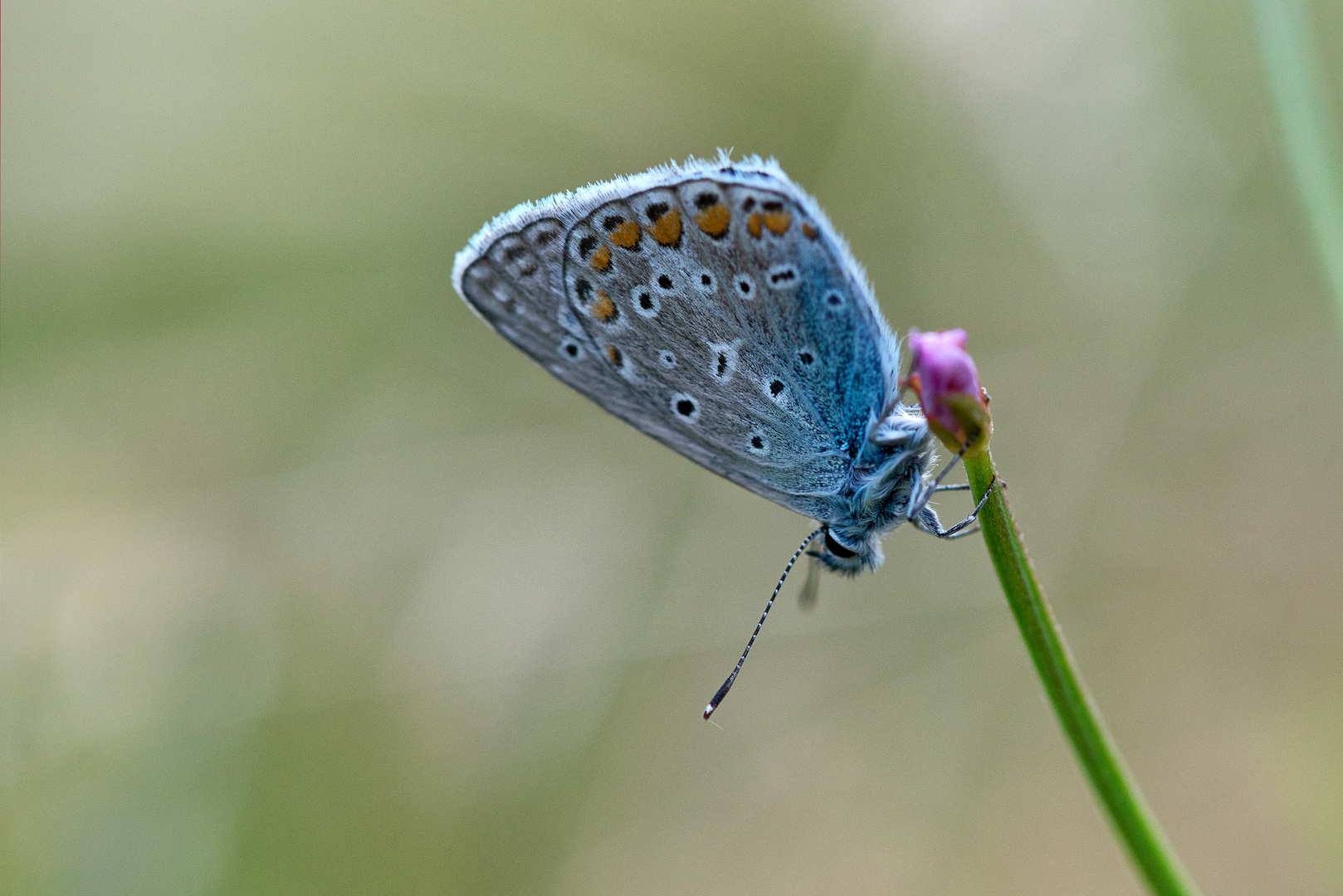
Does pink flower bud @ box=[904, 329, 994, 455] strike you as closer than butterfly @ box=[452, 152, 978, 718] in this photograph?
Yes

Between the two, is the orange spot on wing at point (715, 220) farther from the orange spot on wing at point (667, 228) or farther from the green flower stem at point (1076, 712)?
the green flower stem at point (1076, 712)

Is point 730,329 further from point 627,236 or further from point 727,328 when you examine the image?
point 627,236

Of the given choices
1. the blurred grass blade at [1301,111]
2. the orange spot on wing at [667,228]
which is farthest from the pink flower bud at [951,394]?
the orange spot on wing at [667,228]

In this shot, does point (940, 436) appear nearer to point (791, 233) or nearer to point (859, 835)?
point (791, 233)

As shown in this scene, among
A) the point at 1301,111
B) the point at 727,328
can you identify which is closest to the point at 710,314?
the point at 727,328

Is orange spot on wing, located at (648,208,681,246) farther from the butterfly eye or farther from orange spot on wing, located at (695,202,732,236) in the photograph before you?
the butterfly eye

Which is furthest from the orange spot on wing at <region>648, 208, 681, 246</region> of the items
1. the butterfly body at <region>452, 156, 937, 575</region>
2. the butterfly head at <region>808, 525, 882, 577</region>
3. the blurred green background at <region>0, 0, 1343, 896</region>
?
the blurred green background at <region>0, 0, 1343, 896</region>
